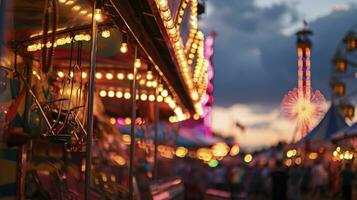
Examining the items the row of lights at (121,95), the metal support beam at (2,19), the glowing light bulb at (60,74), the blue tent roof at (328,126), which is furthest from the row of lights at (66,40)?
the blue tent roof at (328,126)

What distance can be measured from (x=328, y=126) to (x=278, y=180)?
13905 millimetres

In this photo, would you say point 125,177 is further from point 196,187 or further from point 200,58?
point 200,58

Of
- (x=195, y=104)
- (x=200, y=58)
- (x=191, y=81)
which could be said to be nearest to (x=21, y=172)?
(x=191, y=81)

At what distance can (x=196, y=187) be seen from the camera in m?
14.5

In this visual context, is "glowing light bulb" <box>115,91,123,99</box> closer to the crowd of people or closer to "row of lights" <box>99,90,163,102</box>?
"row of lights" <box>99,90,163,102</box>

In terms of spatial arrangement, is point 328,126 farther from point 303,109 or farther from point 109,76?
point 109,76

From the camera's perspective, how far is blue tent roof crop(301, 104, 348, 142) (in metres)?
30.0

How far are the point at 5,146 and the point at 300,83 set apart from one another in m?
35.8

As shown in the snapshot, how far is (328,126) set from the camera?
30609mm

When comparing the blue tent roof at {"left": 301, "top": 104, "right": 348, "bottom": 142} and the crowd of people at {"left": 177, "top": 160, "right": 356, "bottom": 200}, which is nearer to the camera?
the crowd of people at {"left": 177, "top": 160, "right": 356, "bottom": 200}

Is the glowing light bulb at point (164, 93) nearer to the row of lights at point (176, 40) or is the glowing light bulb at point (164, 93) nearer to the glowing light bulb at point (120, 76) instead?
the row of lights at point (176, 40)

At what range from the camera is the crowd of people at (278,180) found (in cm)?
1770

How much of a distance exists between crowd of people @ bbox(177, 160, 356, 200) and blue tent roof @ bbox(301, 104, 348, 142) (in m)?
8.77

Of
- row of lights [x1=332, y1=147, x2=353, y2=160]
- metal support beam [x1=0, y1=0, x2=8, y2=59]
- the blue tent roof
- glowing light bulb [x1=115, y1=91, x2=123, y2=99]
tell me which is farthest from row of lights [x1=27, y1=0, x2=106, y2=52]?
the blue tent roof
